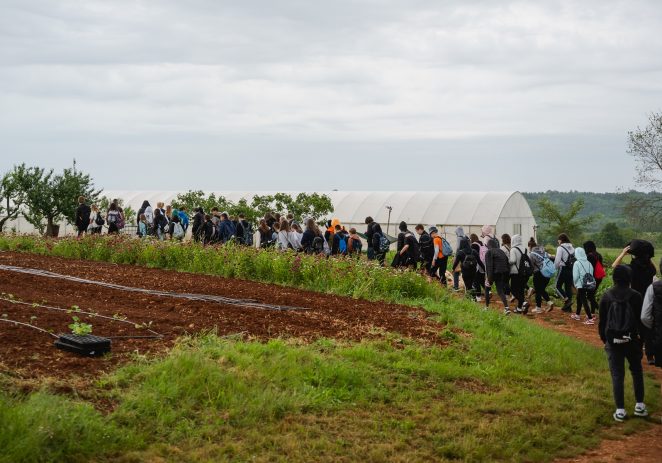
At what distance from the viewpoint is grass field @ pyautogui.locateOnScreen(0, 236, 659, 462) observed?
5871mm

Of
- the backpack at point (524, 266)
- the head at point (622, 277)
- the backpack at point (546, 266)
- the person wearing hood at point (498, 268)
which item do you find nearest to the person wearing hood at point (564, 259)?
the backpack at point (546, 266)

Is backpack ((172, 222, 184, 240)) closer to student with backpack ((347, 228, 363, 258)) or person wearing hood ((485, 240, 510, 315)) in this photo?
student with backpack ((347, 228, 363, 258))

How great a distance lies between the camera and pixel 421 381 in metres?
8.64

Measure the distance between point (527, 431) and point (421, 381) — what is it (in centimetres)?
142

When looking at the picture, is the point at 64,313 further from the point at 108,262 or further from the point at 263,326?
the point at 108,262

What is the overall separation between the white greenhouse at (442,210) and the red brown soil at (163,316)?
73.5ft

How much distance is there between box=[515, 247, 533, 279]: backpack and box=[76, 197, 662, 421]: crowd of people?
2 centimetres

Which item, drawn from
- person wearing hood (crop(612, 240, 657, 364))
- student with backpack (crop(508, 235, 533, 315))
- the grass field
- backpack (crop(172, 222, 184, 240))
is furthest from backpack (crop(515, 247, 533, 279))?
backpack (crop(172, 222, 184, 240))

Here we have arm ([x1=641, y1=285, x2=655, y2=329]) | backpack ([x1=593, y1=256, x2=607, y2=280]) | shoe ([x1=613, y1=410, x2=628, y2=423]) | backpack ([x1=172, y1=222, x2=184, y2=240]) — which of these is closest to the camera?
arm ([x1=641, y1=285, x2=655, y2=329])

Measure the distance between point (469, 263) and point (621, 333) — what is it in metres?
9.09

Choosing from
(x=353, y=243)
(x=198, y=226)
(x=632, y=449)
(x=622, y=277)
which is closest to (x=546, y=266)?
(x=353, y=243)

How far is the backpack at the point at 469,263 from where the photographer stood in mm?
17438

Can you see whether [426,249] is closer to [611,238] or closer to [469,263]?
[469,263]

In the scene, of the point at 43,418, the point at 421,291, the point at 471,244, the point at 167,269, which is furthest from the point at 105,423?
the point at 471,244
